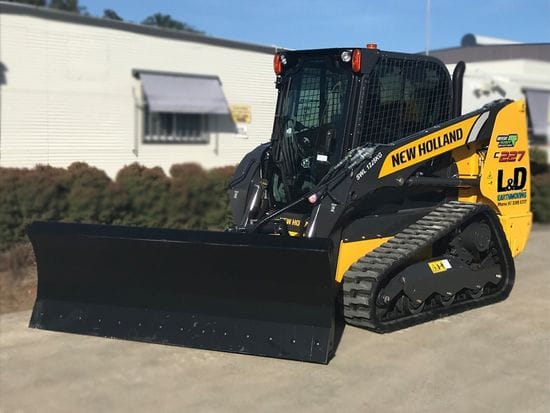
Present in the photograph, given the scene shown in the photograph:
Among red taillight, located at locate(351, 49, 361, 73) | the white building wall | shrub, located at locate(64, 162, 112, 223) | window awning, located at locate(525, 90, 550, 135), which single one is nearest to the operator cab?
red taillight, located at locate(351, 49, 361, 73)

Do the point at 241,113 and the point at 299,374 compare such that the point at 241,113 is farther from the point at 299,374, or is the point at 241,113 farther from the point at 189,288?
the point at 299,374

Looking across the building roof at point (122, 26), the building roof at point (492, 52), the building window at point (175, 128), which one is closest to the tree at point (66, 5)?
the building roof at point (122, 26)

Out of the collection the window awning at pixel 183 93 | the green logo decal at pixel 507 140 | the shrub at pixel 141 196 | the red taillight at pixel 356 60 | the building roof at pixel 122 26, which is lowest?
the shrub at pixel 141 196

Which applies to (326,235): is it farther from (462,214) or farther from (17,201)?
(17,201)

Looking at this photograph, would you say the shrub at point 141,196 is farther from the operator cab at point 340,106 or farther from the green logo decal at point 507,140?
the green logo decal at point 507,140

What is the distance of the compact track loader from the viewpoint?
14.9 feet

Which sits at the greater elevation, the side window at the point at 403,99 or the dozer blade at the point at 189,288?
the side window at the point at 403,99

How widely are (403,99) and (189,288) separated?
269 centimetres

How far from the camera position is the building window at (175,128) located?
46.3ft

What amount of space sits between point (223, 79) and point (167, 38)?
1.73 metres

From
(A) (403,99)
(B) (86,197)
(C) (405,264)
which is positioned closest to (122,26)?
(B) (86,197)

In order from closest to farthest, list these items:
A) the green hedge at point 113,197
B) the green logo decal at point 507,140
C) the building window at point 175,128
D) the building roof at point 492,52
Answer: the green logo decal at point 507,140 → the green hedge at point 113,197 → the building roof at point 492,52 → the building window at point 175,128

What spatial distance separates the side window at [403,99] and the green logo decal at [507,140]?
626mm

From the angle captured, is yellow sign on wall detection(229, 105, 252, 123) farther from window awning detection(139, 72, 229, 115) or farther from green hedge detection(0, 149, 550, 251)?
green hedge detection(0, 149, 550, 251)
